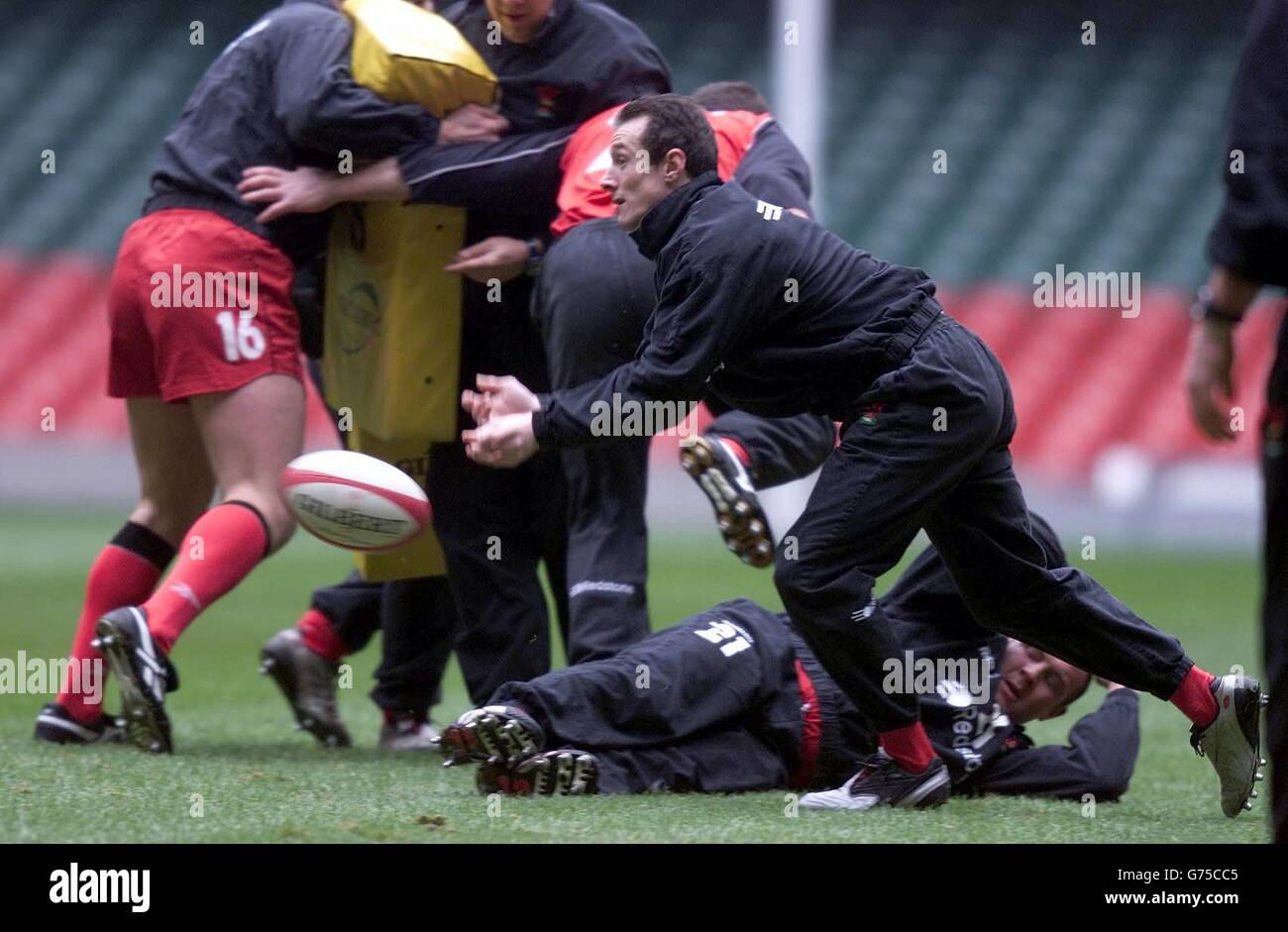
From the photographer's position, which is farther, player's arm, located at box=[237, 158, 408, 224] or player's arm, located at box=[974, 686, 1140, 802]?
player's arm, located at box=[237, 158, 408, 224]

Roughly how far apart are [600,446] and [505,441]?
0.66 m

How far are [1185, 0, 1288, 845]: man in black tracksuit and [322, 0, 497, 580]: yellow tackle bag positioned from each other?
2.66 m

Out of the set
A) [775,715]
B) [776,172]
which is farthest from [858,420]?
[776,172]

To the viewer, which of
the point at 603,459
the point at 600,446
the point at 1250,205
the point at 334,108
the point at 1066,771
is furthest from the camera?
the point at 334,108

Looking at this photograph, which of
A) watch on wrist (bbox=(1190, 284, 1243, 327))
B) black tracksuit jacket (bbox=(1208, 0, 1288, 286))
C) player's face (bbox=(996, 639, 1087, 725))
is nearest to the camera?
black tracksuit jacket (bbox=(1208, 0, 1288, 286))

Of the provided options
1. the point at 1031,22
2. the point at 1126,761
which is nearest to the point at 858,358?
the point at 1126,761

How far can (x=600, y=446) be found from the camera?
462cm

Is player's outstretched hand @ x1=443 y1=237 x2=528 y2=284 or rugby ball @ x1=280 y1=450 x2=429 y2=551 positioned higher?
player's outstretched hand @ x1=443 y1=237 x2=528 y2=284

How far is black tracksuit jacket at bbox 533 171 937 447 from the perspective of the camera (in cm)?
397

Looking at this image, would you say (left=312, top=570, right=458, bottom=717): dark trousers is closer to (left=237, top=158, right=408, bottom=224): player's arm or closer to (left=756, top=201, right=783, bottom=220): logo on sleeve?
(left=237, top=158, right=408, bottom=224): player's arm

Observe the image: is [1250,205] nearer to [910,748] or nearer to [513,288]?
[910,748]

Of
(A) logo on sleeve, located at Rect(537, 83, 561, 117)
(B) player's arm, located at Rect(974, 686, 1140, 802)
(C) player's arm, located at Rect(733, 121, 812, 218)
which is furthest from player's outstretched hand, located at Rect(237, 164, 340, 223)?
(B) player's arm, located at Rect(974, 686, 1140, 802)

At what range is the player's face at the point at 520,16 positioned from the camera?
5086mm
